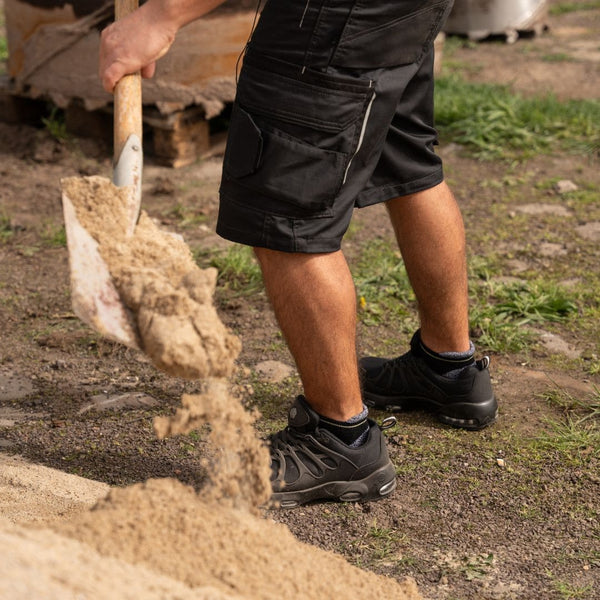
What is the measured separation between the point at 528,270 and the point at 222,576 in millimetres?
2424

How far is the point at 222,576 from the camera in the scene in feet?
5.88

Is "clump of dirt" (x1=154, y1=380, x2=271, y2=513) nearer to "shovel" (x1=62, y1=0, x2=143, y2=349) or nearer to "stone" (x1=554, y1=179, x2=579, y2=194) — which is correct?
"shovel" (x1=62, y1=0, x2=143, y2=349)

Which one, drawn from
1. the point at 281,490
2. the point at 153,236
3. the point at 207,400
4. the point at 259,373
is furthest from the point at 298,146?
the point at 259,373

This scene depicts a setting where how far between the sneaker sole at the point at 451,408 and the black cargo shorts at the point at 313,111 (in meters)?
0.83

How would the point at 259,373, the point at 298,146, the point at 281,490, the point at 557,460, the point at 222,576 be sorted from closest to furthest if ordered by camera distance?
the point at 222,576 → the point at 298,146 → the point at 281,490 → the point at 557,460 → the point at 259,373

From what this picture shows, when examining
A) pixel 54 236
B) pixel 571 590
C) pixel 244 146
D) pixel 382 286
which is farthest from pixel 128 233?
pixel 54 236

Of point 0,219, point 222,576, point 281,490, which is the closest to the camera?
point 222,576

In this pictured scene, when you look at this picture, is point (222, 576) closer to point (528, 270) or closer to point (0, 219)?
point (528, 270)

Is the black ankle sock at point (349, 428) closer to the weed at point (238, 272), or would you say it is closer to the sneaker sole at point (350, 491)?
the sneaker sole at point (350, 491)

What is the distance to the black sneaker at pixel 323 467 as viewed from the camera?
7.90 feet

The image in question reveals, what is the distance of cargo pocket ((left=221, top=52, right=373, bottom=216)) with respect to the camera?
2084 millimetres

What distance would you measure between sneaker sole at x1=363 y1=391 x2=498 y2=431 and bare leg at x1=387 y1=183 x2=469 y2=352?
20 cm

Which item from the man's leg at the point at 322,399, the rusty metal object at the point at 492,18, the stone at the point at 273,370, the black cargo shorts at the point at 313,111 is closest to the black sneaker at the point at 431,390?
the stone at the point at 273,370

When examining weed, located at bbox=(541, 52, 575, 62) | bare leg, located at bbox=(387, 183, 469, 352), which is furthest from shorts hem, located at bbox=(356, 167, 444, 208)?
weed, located at bbox=(541, 52, 575, 62)
